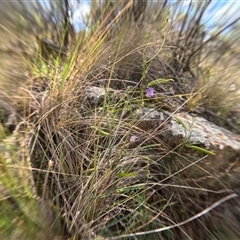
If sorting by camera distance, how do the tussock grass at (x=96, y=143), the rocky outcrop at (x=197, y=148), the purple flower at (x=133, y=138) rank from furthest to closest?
the rocky outcrop at (x=197, y=148)
the purple flower at (x=133, y=138)
the tussock grass at (x=96, y=143)

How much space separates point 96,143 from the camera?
1534 mm

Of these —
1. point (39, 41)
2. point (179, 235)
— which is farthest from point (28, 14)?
point (179, 235)

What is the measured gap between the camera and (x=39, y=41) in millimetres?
2180

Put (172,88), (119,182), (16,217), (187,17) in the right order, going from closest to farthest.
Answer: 1. (16,217)
2. (119,182)
3. (172,88)
4. (187,17)

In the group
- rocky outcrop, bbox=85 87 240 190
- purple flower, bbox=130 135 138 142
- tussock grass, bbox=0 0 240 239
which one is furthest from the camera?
rocky outcrop, bbox=85 87 240 190

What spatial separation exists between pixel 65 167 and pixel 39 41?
40.1 inches

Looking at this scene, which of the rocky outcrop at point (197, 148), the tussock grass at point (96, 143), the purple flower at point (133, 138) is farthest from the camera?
the rocky outcrop at point (197, 148)

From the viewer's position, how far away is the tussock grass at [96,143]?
4.25 ft

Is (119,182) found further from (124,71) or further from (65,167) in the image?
(124,71)

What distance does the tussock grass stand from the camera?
1296mm

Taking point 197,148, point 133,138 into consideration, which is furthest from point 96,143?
point 197,148

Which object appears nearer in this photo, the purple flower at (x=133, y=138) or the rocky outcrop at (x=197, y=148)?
the purple flower at (x=133, y=138)

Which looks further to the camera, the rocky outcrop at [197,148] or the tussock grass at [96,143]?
the rocky outcrop at [197,148]

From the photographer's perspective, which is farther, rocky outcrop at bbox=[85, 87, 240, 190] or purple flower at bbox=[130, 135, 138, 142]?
rocky outcrop at bbox=[85, 87, 240, 190]
